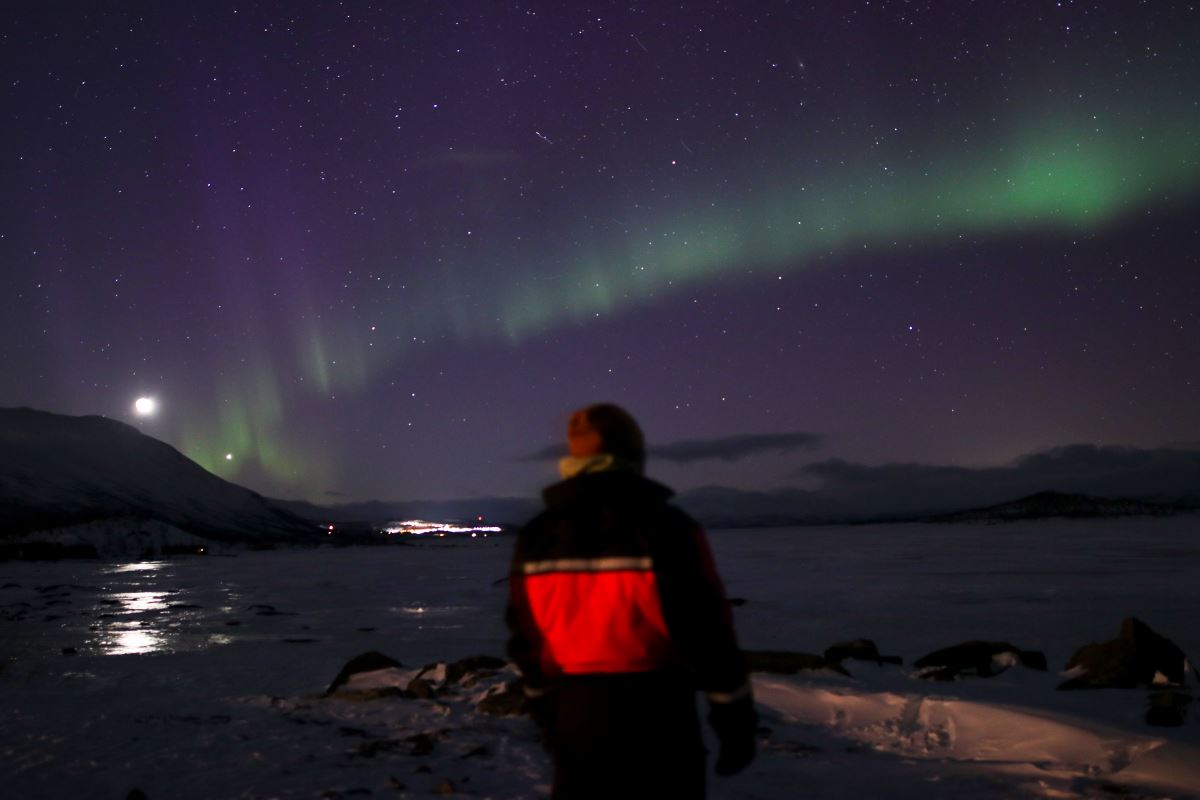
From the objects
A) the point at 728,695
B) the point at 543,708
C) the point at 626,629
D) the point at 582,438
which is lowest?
the point at 543,708

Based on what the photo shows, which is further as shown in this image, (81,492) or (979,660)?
(81,492)

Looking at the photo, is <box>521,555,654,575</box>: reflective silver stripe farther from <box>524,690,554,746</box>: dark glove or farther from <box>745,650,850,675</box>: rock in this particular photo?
<box>745,650,850,675</box>: rock

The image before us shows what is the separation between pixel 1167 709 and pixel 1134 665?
1.71m

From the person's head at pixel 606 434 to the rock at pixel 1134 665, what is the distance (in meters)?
8.05

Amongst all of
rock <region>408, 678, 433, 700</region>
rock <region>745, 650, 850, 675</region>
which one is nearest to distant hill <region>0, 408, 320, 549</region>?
rock <region>408, 678, 433, 700</region>

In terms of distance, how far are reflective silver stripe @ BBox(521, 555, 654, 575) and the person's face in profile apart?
15.0 inches

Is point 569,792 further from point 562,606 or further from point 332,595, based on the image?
point 332,595

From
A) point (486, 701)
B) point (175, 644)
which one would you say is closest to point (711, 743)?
point (486, 701)

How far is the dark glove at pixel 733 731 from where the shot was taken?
9.34ft

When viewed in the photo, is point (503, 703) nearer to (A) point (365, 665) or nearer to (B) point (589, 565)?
(A) point (365, 665)

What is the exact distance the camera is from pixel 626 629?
114 inches

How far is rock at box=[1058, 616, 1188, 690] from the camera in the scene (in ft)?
29.1

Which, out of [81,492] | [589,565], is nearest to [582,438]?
[589,565]

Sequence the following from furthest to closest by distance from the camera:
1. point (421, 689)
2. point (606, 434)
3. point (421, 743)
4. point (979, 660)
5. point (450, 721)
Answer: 1. point (979, 660)
2. point (421, 689)
3. point (450, 721)
4. point (421, 743)
5. point (606, 434)
